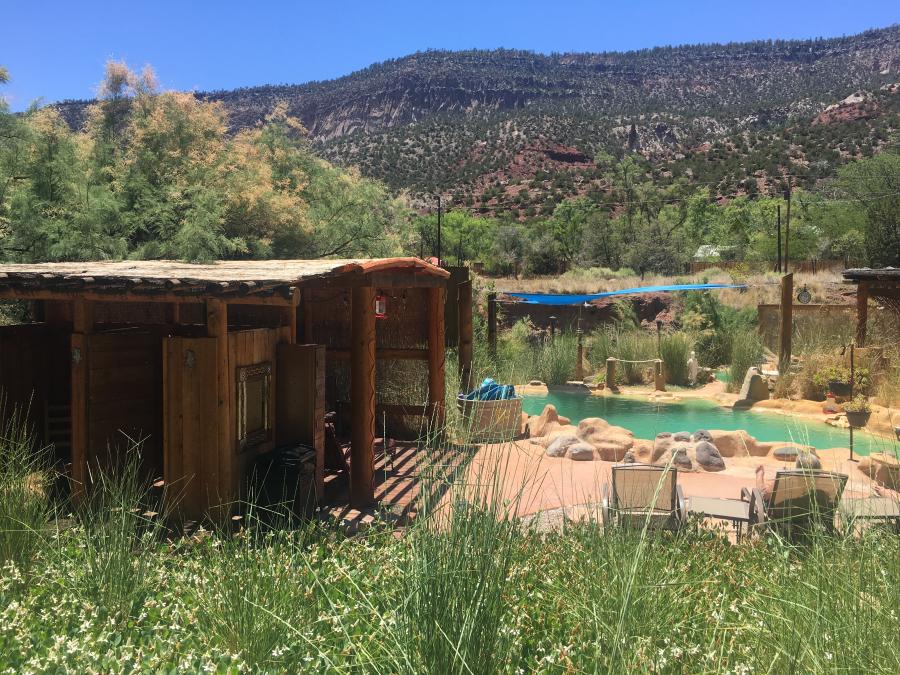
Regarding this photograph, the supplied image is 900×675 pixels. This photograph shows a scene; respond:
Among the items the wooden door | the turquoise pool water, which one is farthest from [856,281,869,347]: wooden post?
the wooden door

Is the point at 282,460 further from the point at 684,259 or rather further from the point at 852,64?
the point at 852,64

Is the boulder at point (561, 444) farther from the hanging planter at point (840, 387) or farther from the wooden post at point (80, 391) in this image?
the hanging planter at point (840, 387)

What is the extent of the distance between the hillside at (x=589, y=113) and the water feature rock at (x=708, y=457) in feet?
132

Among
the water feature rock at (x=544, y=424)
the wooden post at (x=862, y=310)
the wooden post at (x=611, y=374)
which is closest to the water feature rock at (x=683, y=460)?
the water feature rock at (x=544, y=424)

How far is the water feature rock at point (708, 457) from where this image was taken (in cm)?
714

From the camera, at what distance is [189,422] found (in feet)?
15.1

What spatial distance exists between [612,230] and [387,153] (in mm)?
20905

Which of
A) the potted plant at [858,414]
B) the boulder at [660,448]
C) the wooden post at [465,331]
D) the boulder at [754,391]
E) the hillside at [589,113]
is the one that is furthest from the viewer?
the hillside at [589,113]

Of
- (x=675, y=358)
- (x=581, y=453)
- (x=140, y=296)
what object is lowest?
(x=581, y=453)

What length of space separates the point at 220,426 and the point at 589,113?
2529 inches

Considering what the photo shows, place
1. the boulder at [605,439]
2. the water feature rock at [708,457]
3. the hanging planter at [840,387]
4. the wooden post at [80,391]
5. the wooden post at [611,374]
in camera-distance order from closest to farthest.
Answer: the wooden post at [80,391] < the water feature rock at [708,457] < the boulder at [605,439] < the hanging planter at [840,387] < the wooden post at [611,374]

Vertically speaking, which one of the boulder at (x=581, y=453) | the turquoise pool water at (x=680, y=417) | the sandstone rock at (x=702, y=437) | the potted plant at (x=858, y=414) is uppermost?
the potted plant at (x=858, y=414)

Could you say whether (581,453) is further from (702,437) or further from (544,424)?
(544,424)

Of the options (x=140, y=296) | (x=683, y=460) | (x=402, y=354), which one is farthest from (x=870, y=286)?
(x=140, y=296)
